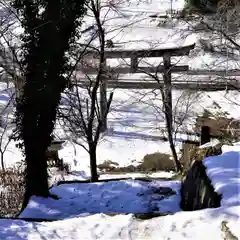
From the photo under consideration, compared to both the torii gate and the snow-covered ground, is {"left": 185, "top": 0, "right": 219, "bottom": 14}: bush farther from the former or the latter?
the snow-covered ground

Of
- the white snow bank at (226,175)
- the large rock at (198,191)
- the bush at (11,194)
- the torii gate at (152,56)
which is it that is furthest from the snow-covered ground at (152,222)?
the torii gate at (152,56)

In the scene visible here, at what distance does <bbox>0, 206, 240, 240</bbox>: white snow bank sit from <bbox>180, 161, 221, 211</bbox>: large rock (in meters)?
0.60

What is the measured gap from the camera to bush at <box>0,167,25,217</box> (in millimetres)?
10440

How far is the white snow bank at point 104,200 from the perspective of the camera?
26.8 ft

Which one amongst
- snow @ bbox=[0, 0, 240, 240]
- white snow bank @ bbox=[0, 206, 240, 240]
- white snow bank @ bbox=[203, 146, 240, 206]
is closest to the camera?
white snow bank @ bbox=[0, 206, 240, 240]

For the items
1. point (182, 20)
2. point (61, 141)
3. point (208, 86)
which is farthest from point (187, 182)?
point (182, 20)

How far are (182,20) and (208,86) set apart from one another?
10.6 m

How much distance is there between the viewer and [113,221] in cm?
602

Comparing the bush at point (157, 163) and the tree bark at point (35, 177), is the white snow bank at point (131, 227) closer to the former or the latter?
the tree bark at point (35, 177)

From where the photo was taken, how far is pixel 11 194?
36.9 feet

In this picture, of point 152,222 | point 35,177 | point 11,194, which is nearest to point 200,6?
point 11,194

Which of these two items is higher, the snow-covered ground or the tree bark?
the tree bark

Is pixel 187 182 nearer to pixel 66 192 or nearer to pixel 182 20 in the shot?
pixel 66 192

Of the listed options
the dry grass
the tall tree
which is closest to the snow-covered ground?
the tall tree
